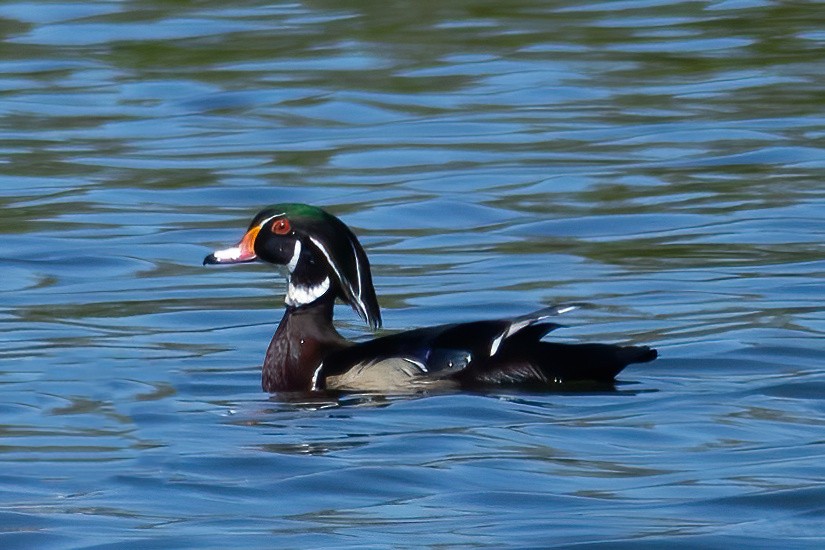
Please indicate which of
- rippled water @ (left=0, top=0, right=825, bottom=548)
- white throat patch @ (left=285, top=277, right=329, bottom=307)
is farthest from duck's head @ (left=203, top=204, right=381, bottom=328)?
rippled water @ (left=0, top=0, right=825, bottom=548)

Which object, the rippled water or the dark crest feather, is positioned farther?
the dark crest feather

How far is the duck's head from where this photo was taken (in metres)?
10.5

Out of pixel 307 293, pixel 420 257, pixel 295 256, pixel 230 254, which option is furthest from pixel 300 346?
pixel 420 257

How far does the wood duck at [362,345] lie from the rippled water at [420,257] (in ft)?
0.52

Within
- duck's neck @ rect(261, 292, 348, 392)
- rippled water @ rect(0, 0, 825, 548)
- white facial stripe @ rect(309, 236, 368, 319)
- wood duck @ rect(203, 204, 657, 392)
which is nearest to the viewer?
rippled water @ rect(0, 0, 825, 548)

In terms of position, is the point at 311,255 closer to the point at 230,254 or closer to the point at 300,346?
the point at 230,254

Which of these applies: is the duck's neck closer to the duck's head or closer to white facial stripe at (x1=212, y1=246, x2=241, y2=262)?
the duck's head

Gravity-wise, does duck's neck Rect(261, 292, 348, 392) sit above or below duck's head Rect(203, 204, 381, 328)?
below

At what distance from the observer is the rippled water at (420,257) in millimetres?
8000

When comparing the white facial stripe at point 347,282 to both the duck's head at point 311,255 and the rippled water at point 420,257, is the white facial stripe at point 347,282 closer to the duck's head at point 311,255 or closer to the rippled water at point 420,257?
the duck's head at point 311,255

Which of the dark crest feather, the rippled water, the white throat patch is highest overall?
the dark crest feather

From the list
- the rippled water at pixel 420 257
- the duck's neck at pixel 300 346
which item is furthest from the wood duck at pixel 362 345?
the rippled water at pixel 420 257

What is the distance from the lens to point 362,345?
33.0 ft

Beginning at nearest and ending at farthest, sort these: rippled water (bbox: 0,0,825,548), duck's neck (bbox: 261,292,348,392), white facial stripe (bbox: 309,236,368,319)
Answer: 1. rippled water (bbox: 0,0,825,548)
2. duck's neck (bbox: 261,292,348,392)
3. white facial stripe (bbox: 309,236,368,319)
